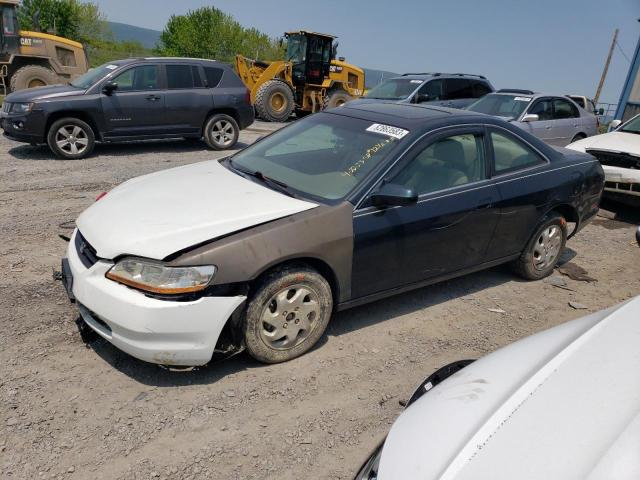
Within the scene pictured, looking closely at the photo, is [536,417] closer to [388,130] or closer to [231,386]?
[231,386]

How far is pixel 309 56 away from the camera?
614 inches

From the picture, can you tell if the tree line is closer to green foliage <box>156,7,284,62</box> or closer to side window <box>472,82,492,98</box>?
green foliage <box>156,7,284,62</box>

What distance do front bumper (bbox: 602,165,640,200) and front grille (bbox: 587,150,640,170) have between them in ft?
0.27

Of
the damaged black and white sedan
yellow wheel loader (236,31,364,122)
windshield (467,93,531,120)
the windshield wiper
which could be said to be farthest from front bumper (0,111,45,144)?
windshield (467,93,531,120)

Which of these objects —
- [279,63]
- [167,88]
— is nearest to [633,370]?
[167,88]

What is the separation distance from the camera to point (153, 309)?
268cm

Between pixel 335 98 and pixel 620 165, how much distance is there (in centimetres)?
1070

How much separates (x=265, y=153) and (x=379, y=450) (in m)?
2.80

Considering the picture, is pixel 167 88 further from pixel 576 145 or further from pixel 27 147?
pixel 576 145

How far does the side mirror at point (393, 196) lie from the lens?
3.22m

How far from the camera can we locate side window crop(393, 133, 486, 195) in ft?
11.7

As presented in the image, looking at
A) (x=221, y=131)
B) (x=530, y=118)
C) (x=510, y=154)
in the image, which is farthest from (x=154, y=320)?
(x=530, y=118)

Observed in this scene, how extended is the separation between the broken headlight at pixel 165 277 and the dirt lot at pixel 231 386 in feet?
2.14

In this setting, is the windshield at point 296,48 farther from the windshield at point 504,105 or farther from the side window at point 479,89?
the windshield at point 504,105
